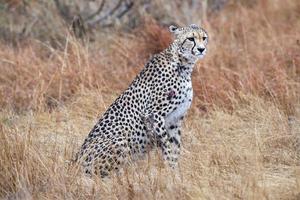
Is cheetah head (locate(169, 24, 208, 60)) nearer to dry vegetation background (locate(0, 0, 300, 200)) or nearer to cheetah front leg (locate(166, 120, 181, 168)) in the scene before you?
cheetah front leg (locate(166, 120, 181, 168))

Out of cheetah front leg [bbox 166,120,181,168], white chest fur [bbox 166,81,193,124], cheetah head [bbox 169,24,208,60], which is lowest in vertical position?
cheetah front leg [bbox 166,120,181,168]

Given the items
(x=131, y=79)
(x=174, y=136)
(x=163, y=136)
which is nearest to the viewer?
(x=163, y=136)

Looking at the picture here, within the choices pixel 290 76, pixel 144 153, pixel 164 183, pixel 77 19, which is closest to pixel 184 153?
pixel 144 153

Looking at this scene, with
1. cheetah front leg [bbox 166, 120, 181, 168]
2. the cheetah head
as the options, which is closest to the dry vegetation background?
cheetah front leg [bbox 166, 120, 181, 168]

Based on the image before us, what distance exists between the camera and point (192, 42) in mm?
4816

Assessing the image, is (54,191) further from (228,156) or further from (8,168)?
(228,156)

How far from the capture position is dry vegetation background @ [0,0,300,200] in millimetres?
4062

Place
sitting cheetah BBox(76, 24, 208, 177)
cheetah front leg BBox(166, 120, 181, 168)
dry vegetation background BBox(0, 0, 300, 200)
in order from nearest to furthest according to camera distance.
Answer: dry vegetation background BBox(0, 0, 300, 200) < sitting cheetah BBox(76, 24, 208, 177) < cheetah front leg BBox(166, 120, 181, 168)

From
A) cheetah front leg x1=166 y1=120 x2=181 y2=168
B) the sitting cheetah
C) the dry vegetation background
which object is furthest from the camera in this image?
cheetah front leg x1=166 y1=120 x2=181 y2=168

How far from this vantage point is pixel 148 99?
483cm

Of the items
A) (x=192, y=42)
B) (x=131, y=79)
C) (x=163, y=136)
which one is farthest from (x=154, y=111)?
(x=131, y=79)

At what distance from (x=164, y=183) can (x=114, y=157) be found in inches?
23.5

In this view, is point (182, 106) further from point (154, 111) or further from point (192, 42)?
point (192, 42)

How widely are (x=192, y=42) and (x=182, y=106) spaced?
1.18 ft
